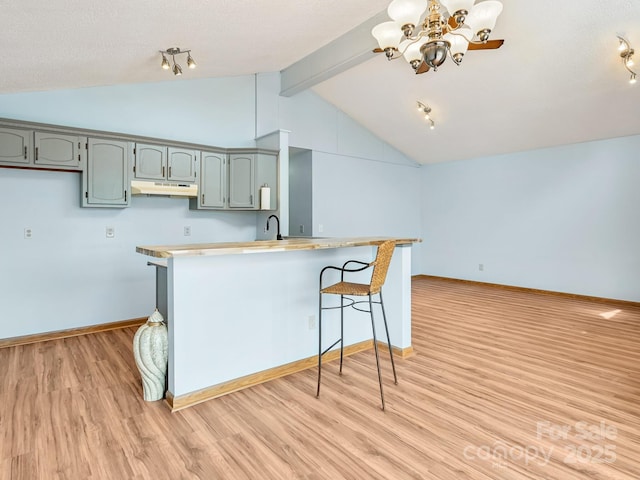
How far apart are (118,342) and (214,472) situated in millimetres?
2605

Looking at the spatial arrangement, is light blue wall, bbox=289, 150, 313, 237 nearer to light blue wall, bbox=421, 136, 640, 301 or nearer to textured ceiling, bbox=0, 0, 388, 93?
textured ceiling, bbox=0, 0, 388, 93

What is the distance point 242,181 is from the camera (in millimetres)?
4914

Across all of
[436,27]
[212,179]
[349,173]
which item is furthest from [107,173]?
[349,173]

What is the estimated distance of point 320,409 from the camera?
2.38 m

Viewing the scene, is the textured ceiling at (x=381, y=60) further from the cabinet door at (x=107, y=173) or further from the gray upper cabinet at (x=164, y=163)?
the gray upper cabinet at (x=164, y=163)

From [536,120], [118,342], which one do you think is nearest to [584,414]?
[118,342]

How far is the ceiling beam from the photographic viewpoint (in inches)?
163

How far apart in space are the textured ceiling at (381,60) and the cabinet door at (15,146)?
0.41 metres

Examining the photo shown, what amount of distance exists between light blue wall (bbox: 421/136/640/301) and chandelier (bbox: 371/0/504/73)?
414 cm

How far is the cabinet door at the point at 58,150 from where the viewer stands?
3.54m

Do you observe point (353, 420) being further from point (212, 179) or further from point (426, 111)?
point (426, 111)

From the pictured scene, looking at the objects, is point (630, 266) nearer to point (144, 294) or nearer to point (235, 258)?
point (235, 258)

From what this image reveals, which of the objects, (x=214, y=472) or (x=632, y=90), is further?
(x=632, y=90)

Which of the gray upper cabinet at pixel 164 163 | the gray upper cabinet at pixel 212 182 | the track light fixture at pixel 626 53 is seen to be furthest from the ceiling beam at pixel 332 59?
the track light fixture at pixel 626 53
